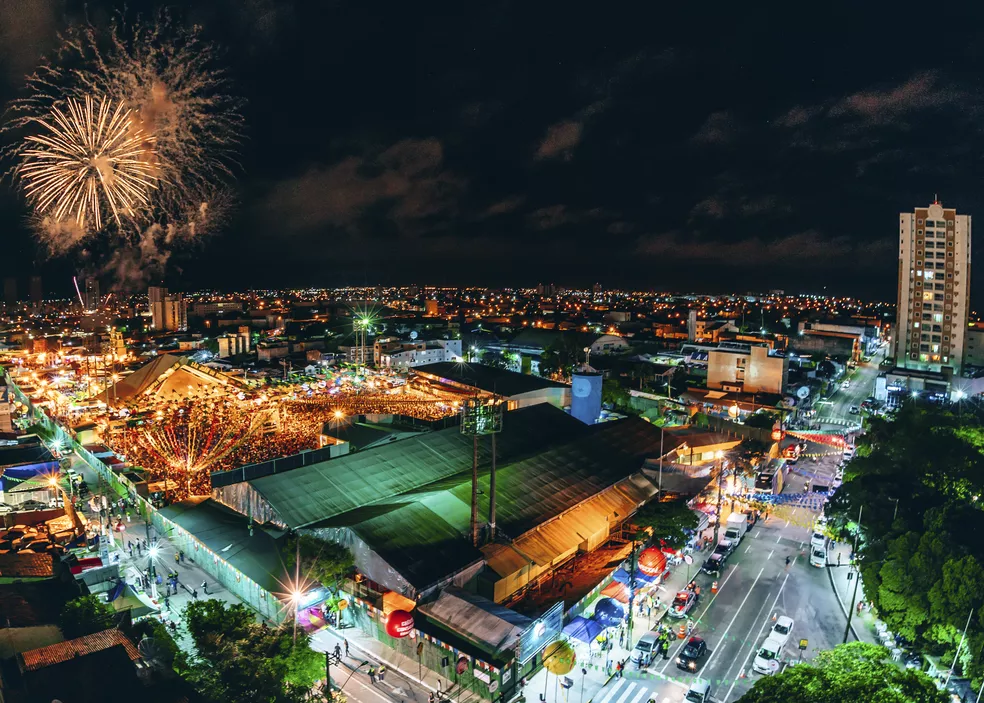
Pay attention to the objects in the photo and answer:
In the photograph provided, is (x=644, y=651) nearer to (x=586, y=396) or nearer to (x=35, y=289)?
(x=586, y=396)

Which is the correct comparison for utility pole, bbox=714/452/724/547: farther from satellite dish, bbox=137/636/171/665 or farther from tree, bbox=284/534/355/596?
satellite dish, bbox=137/636/171/665

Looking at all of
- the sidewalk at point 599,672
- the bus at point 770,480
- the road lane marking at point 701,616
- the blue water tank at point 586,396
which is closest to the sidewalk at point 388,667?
the sidewalk at point 599,672

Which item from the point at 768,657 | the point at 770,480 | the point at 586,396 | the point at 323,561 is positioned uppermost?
the point at 586,396

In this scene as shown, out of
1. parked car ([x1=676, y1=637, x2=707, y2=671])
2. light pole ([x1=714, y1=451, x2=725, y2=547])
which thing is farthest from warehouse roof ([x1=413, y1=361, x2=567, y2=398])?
parked car ([x1=676, y1=637, x2=707, y2=671])

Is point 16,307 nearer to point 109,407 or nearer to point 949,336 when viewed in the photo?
point 109,407

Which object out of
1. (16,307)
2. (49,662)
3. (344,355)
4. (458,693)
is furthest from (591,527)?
(16,307)

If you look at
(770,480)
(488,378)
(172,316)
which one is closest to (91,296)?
(172,316)
